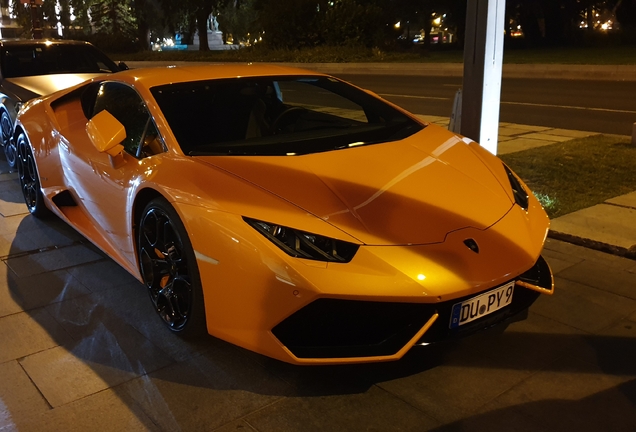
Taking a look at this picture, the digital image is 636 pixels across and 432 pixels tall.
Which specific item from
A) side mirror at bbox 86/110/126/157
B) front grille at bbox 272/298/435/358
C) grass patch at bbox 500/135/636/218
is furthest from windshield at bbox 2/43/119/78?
front grille at bbox 272/298/435/358

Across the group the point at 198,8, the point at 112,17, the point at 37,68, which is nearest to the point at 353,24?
the point at 198,8

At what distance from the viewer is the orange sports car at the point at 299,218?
249cm

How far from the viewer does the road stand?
390 inches

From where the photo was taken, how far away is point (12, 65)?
810cm

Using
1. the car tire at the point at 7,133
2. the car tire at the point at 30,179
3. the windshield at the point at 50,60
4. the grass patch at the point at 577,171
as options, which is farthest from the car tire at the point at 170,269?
the windshield at the point at 50,60

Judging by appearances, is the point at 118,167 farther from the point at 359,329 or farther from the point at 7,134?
the point at 7,134

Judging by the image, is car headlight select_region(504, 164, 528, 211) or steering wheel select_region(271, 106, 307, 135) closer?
car headlight select_region(504, 164, 528, 211)

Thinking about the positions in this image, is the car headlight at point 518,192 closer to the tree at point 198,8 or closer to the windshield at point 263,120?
the windshield at point 263,120

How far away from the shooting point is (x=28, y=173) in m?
5.38

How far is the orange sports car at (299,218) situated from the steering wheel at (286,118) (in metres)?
0.01

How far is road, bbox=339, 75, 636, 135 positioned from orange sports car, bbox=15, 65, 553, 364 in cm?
664

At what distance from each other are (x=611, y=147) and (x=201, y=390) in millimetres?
6477

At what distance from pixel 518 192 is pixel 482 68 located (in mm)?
2515

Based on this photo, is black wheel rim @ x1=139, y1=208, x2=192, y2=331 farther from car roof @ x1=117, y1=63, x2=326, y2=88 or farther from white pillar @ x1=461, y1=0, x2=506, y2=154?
white pillar @ x1=461, y1=0, x2=506, y2=154
